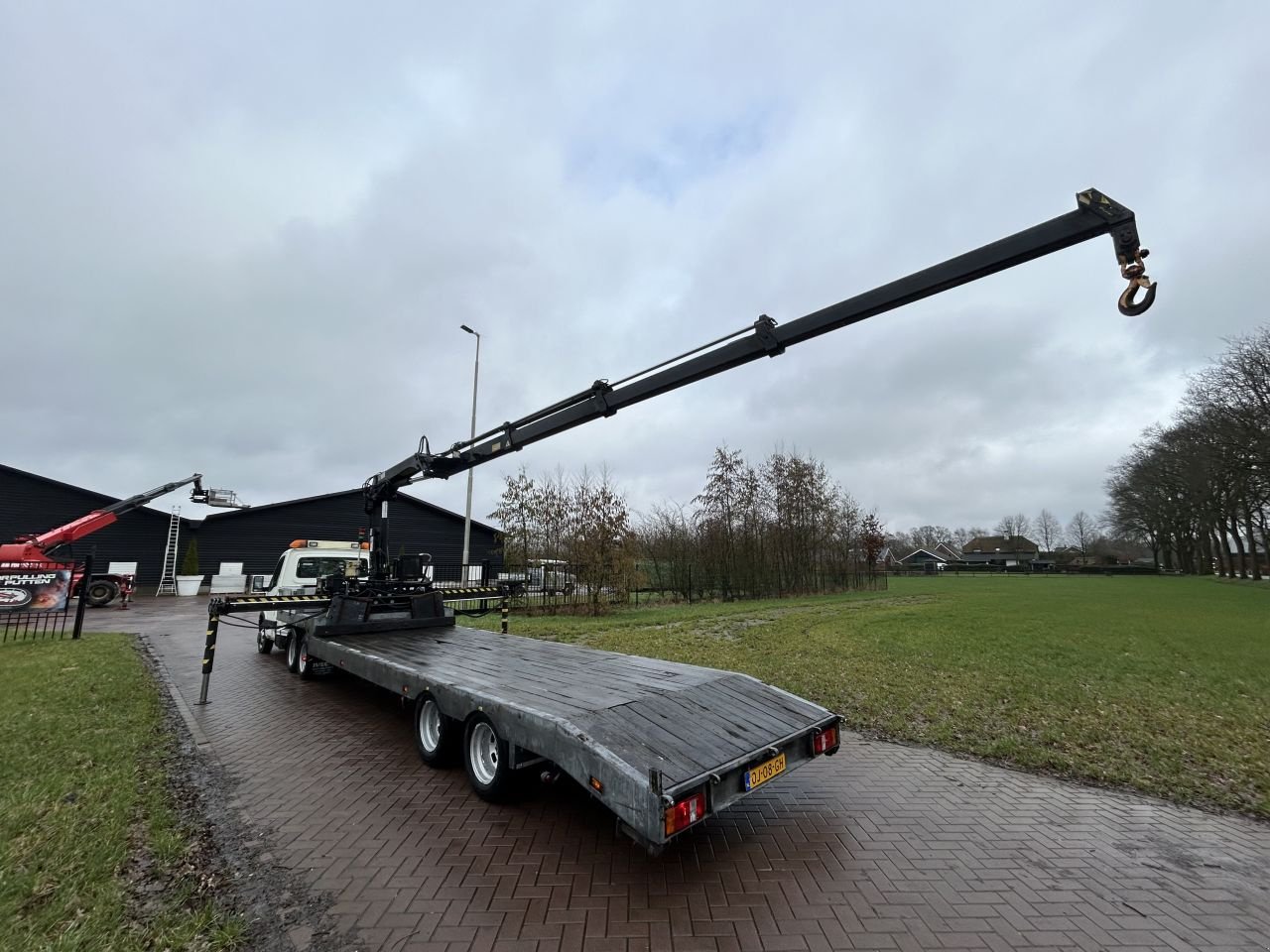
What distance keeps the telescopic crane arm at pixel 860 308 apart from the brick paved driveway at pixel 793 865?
332 cm

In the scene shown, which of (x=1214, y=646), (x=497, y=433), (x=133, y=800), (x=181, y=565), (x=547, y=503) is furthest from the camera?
(x=181, y=565)

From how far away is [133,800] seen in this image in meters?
4.03

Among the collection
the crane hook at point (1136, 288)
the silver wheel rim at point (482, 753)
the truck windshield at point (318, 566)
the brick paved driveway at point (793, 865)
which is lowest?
the brick paved driveway at point (793, 865)

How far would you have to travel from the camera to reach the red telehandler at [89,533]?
1697cm

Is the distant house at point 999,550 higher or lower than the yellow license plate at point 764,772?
higher

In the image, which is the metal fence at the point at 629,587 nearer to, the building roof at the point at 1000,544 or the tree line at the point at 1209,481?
the tree line at the point at 1209,481

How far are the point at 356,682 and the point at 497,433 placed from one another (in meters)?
4.03

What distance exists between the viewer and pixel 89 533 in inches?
829

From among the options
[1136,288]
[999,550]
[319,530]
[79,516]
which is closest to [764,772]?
[1136,288]

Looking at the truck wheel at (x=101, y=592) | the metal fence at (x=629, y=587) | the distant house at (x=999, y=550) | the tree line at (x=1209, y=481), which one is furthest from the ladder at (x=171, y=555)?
the distant house at (x=999, y=550)

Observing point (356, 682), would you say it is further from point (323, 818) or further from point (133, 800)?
point (323, 818)

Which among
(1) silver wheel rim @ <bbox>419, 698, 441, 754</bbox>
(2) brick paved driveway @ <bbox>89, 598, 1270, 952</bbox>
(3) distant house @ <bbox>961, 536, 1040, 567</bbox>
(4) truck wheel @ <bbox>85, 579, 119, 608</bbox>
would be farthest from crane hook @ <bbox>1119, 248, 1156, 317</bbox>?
(3) distant house @ <bbox>961, 536, 1040, 567</bbox>

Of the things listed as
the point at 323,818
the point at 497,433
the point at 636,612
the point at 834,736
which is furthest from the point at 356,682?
the point at 636,612

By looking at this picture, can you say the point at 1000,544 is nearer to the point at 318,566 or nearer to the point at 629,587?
the point at 629,587
